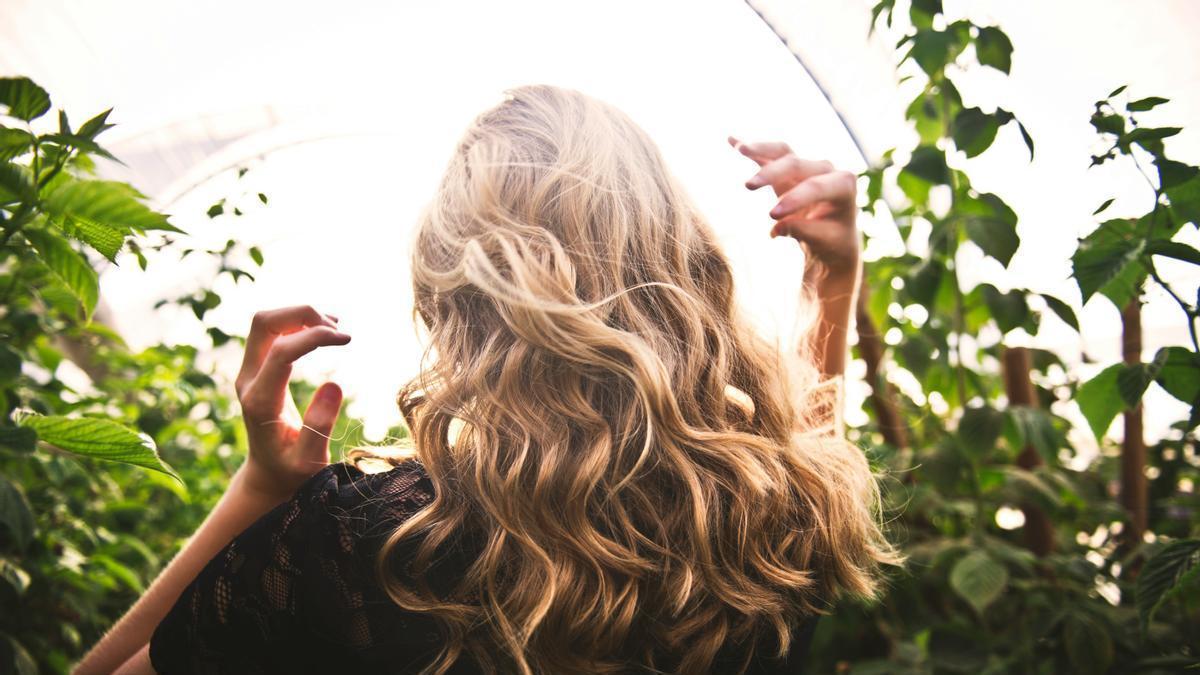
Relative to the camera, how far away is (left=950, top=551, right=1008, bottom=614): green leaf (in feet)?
3.77

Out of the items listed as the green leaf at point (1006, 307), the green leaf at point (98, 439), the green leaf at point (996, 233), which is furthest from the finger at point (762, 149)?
the green leaf at point (98, 439)

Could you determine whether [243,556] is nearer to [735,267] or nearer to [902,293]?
[735,267]

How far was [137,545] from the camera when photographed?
4.72 feet

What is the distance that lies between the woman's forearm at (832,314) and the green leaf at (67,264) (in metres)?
1.01

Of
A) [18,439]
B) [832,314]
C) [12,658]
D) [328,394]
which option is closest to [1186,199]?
[832,314]

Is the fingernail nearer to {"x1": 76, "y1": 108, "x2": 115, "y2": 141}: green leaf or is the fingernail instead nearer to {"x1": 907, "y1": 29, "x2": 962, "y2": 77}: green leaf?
{"x1": 76, "y1": 108, "x2": 115, "y2": 141}: green leaf

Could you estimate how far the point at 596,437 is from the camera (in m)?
0.92

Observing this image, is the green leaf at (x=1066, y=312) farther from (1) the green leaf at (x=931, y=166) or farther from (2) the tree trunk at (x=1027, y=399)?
(2) the tree trunk at (x=1027, y=399)

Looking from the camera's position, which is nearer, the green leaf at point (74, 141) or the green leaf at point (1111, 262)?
the green leaf at point (74, 141)

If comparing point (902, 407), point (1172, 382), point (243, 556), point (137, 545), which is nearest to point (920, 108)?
point (1172, 382)

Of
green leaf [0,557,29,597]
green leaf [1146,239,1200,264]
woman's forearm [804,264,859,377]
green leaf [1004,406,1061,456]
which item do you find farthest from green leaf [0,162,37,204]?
green leaf [1004,406,1061,456]

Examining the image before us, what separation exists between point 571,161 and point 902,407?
127 cm

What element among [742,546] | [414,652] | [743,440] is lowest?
[414,652]

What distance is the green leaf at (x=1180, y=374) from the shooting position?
2.70ft
